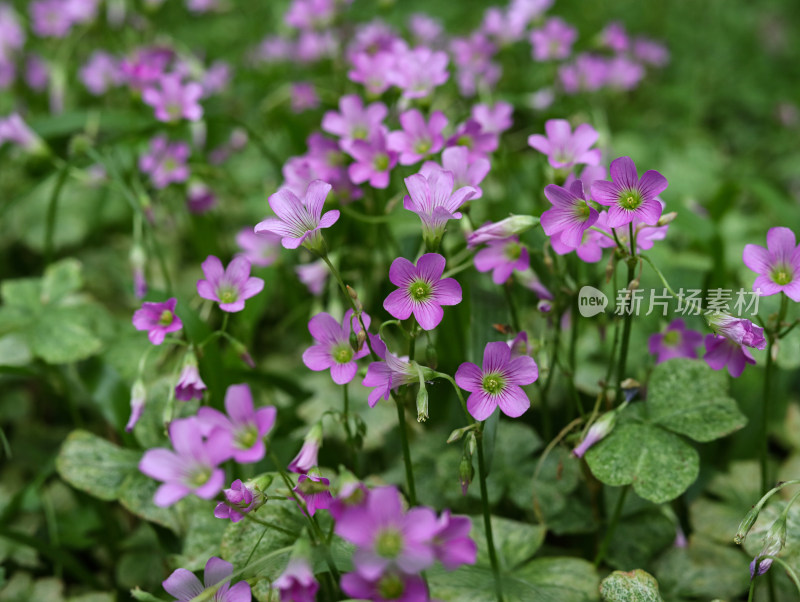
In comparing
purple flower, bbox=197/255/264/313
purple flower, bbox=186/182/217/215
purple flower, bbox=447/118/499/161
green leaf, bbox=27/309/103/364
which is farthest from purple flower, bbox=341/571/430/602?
purple flower, bbox=186/182/217/215

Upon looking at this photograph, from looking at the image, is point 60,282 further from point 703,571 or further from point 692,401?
point 703,571

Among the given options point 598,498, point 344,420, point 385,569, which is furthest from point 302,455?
point 598,498

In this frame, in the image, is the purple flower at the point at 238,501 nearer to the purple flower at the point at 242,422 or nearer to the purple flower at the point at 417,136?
the purple flower at the point at 242,422

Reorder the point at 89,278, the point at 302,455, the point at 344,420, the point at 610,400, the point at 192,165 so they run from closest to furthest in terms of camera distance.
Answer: the point at 302,455 < the point at 344,420 < the point at 610,400 < the point at 192,165 < the point at 89,278

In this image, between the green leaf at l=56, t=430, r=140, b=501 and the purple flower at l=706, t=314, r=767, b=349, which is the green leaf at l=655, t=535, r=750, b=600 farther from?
the green leaf at l=56, t=430, r=140, b=501

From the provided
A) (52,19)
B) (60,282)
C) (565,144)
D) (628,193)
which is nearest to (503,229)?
(628,193)

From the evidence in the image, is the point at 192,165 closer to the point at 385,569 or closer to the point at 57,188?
the point at 57,188
